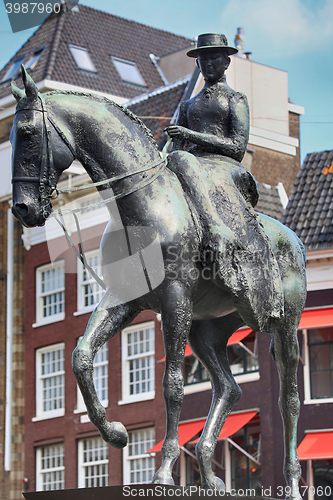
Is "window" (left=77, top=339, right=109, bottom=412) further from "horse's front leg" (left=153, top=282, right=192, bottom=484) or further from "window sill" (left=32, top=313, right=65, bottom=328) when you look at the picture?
"horse's front leg" (left=153, top=282, right=192, bottom=484)

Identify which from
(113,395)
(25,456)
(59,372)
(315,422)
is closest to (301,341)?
(315,422)

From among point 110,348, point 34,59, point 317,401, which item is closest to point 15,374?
point 110,348

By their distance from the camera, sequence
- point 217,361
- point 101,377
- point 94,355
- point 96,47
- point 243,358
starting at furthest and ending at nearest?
point 96,47 → point 101,377 → point 243,358 → point 217,361 → point 94,355

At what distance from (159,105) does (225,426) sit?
12286mm

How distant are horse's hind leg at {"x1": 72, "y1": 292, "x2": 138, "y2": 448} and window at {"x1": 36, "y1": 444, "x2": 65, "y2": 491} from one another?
84.8 ft

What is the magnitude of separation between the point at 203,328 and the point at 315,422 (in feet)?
57.1

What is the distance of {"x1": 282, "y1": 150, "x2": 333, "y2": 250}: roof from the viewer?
85.8ft

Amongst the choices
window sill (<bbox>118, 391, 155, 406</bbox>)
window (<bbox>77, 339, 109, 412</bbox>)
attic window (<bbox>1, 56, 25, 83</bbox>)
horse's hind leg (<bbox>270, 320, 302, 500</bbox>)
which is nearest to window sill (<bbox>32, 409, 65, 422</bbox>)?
window (<bbox>77, 339, 109, 412</bbox>)

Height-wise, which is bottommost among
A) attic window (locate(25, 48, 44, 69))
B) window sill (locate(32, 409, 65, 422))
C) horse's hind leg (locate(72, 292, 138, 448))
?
horse's hind leg (locate(72, 292, 138, 448))

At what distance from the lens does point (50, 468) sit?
3338 cm

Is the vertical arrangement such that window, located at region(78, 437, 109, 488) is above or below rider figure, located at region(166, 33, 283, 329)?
above

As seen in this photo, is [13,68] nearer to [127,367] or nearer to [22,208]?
[127,367]

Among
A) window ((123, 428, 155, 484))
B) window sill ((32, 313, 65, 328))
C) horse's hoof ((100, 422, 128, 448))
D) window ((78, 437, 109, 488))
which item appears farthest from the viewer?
window sill ((32, 313, 65, 328))

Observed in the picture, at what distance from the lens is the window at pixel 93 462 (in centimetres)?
3142
